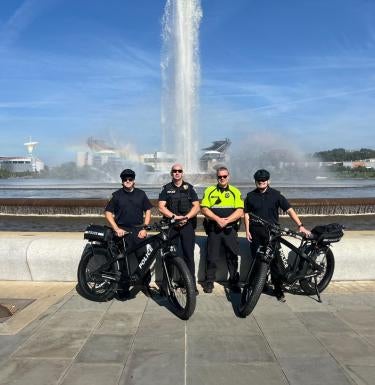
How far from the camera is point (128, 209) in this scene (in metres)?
6.32

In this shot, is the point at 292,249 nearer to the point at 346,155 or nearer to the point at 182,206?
the point at 182,206

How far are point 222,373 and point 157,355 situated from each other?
68 centimetres

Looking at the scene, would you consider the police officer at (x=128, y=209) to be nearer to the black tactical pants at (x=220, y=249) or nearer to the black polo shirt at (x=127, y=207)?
the black polo shirt at (x=127, y=207)

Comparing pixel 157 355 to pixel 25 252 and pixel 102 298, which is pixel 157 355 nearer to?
pixel 102 298

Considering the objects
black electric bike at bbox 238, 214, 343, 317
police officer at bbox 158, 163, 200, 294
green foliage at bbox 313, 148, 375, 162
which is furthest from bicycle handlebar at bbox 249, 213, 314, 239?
green foliage at bbox 313, 148, 375, 162

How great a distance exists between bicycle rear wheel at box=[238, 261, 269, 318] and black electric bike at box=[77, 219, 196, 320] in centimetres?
85

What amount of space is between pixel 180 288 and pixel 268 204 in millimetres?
1652

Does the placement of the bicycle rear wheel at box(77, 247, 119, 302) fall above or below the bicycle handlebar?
below

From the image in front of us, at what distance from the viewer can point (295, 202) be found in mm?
16438

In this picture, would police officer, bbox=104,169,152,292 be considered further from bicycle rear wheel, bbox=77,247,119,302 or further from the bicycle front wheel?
the bicycle front wheel

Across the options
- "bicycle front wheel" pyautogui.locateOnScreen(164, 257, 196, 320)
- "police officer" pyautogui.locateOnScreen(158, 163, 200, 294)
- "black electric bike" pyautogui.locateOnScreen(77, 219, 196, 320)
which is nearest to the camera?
"bicycle front wheel" pyautogui.locateOnScreen(164, 257, 196, 320)

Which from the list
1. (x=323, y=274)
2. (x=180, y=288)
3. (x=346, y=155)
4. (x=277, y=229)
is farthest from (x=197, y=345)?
(x=346, y=155)

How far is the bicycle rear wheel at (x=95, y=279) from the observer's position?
20.1ft

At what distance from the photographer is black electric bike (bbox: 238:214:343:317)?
18.4ft
